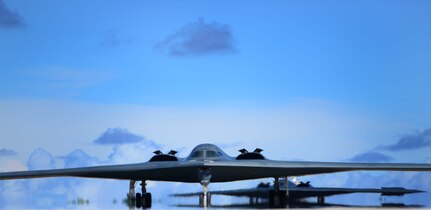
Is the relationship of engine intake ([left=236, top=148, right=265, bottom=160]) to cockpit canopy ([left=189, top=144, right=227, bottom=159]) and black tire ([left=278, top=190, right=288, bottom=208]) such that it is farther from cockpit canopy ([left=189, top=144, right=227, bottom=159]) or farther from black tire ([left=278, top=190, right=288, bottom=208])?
black tire ([left=278, top=190, right=288, bottom=208])

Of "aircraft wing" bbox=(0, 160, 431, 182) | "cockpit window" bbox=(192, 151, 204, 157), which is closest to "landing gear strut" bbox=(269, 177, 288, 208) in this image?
"aircraft wing" bbox=(0, 160, 431, 182)

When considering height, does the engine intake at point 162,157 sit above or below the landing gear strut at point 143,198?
above

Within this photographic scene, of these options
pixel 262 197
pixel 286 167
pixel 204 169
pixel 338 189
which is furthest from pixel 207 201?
pixel 338 189

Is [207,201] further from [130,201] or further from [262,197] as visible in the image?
[262,197]

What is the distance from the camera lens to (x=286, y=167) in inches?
1194

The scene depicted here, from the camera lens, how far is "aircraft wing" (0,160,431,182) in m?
29.8

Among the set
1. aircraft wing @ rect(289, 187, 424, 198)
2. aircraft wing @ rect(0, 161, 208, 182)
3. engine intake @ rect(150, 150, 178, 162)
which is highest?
engine intake @ rect(150, 150, 178, 162)

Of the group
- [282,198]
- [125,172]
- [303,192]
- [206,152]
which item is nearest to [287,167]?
[282,198]

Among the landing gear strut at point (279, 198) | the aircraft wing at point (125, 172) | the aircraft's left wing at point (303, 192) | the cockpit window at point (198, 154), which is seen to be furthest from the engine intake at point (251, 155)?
the aircraft's left wing at point (303, 192)

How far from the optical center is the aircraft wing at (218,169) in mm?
29750

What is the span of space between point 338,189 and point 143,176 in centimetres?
3279

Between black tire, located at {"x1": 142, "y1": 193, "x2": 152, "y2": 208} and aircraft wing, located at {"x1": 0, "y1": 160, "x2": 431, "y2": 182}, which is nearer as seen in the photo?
aircraft wing, located at {"x1": 0, "y1": 160, "x2": 431, "y2": 182}

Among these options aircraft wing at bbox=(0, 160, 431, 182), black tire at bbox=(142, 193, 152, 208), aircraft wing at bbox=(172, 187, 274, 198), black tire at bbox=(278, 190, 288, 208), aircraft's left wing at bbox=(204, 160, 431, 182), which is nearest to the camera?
aircraft wing at bbox=(0, 160, 431, 182)

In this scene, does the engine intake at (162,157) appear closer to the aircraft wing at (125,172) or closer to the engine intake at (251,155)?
the aircraft wing at (125,172)
